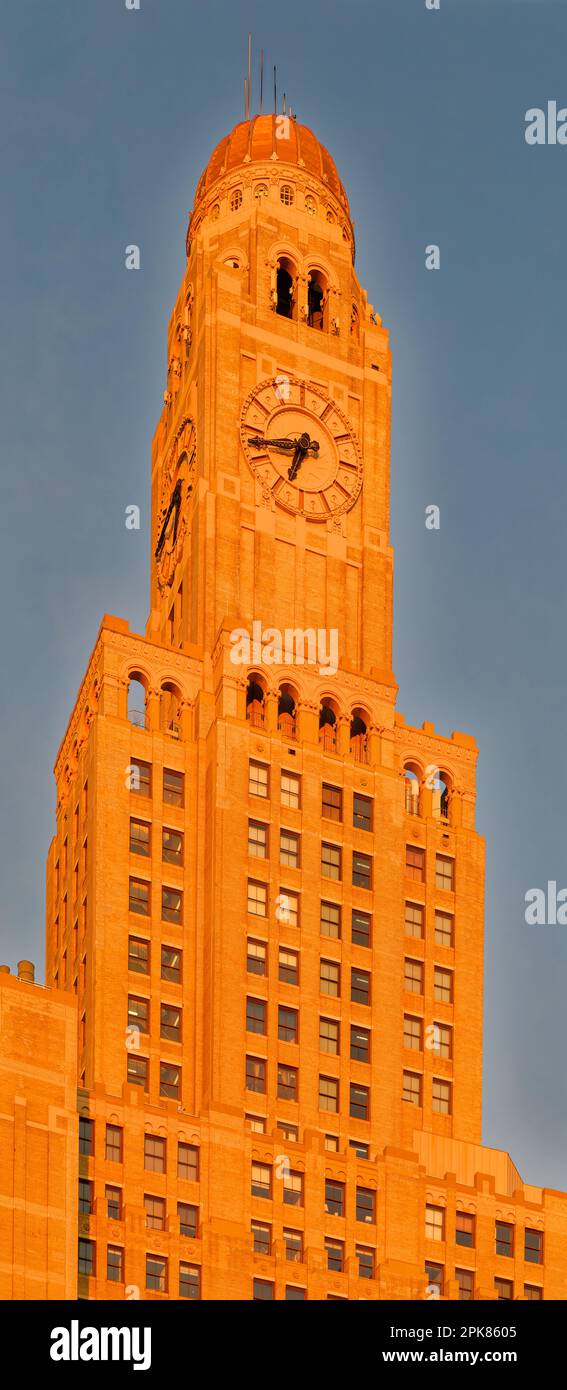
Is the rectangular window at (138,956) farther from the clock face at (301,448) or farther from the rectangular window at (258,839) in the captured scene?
the clock face at (301,448)

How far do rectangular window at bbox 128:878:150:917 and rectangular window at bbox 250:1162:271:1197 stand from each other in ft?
46.8

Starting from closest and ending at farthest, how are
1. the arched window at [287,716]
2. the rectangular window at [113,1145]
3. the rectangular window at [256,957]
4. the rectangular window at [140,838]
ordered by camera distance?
the rectangular window at [113,1145] < the rectangular window at [256,957] < the rectangular window at [140,838] < the arched window at [287,716]

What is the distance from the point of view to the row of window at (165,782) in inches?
6678

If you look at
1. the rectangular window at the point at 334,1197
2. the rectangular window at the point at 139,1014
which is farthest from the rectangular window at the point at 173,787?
the rectangular window at the point at 334,1197

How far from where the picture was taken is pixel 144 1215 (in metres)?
155

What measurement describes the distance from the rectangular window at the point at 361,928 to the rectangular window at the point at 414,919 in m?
2.92

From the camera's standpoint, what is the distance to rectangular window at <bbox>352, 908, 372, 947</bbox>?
16888 centimetres

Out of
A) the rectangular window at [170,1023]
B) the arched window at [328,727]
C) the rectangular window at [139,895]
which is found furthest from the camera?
the arched window at [328,727]

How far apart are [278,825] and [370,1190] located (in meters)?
18.0

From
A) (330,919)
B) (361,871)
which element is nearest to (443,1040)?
(330,919)

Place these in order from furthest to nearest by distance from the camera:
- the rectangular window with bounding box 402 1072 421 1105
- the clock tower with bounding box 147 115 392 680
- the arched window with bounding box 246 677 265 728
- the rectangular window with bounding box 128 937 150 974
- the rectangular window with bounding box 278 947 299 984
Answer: the clock tower with bounding box 147 115 392 680
the arched window with bounding box 246 677 265 728
the rectangular window with bounding box 402 1072 421 1105
the rectangular window with bounding box 278 947 299 984
the rectangular window with bounding box 128 937 150 974

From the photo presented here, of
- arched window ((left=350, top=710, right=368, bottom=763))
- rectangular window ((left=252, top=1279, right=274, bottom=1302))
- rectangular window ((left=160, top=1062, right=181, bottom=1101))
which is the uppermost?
arched window ((left=350, top=710, right=368, bottom=763))

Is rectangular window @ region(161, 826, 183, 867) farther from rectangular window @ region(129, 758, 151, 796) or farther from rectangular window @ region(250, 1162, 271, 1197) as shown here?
rectangular window @ region(250, 1162, 271, 1197)

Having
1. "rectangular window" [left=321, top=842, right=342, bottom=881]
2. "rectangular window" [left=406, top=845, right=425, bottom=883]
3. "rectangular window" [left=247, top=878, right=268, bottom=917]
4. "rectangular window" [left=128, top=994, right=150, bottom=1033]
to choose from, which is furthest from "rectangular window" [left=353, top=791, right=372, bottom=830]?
"rectangular window" [left=128, top=994, right=150, bottom=1033]
